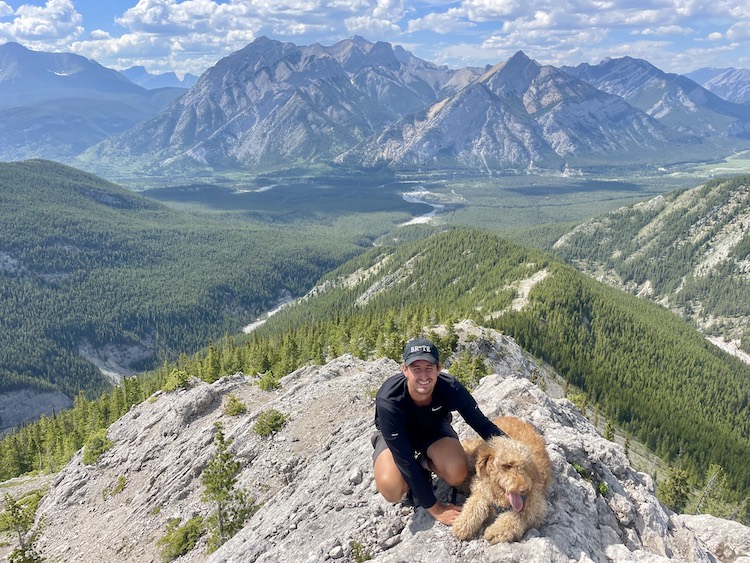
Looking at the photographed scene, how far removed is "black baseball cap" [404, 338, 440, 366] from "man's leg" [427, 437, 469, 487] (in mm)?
2894

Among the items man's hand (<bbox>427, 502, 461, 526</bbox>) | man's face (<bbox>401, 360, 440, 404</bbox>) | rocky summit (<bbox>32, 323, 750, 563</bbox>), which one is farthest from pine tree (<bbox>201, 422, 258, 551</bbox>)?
man's face (<bbox>401, 360, 440, 404</bbox>)

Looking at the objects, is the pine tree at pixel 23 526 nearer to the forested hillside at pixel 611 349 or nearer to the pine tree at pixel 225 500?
the pine tree at pixel 225 500

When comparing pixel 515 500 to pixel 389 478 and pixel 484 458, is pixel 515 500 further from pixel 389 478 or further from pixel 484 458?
pixel 389 478

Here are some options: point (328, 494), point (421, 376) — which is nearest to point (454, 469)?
point (421, 376)

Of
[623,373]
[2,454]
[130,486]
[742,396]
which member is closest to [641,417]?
[623,373]

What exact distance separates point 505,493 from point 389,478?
3.89 meters

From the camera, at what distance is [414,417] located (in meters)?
13.8

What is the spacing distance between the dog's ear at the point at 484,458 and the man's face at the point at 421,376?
221 cm

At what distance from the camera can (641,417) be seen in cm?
11319

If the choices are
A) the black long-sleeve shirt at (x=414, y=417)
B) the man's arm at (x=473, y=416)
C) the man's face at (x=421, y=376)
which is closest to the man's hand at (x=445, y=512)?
the black long-sleeve shirt at (x=414, y=417)

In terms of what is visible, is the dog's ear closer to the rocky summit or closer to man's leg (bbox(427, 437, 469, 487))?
man's leg (bbox(427, 437, 469, 487))

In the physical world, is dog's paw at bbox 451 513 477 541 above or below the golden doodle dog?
Answer: below

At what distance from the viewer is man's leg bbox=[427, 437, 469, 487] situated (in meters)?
13.8

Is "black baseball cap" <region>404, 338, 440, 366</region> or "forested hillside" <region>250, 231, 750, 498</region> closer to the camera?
"black baseball cap" <region>404, 338, 440, 366</region>
